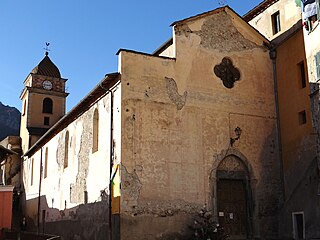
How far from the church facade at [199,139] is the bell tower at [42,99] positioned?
20539 millimetres

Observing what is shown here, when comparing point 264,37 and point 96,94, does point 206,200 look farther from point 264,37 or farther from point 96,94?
point 264,37

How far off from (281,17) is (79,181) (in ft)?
42.9

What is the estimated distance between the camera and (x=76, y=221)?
21203mm

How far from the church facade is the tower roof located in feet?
75.5

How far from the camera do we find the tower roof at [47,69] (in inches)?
1758

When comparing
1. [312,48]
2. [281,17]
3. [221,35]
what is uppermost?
[281,17]

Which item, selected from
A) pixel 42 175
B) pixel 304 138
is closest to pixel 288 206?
pixel 304 138

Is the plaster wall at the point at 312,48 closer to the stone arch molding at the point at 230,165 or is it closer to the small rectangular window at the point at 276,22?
the small rectangular window at the point at 276,22

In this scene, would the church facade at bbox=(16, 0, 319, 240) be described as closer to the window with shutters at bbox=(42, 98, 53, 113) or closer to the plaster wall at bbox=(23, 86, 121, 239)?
the plaster wall at bbox=(23, 86, 121, 239)

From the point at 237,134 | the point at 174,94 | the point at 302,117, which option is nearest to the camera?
the point at 174,94

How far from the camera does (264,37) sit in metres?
21.6

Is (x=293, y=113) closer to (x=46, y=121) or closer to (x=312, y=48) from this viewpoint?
(x=312, y=48)

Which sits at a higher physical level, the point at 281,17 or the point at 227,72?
the point at 281,17

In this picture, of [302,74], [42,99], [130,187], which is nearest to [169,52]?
[302,74]
